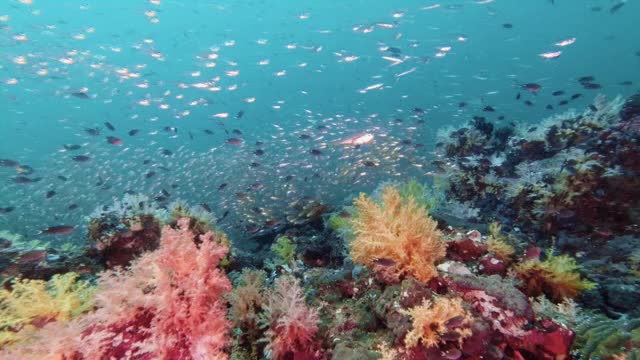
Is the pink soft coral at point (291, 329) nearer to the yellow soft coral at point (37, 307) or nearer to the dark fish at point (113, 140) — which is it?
the yellow soft coral at point (37, 307)

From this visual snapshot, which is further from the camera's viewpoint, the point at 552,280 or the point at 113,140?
the point at 113,140

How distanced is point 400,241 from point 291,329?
1423mm

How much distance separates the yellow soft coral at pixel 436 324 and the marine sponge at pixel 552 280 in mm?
1728

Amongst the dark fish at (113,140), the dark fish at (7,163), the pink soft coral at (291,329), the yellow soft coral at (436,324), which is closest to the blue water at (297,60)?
the dark fish at (113,140)

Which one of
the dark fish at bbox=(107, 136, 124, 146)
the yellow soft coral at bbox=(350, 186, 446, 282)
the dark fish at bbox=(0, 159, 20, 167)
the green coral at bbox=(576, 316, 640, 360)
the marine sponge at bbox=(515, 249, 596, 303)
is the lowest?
the dark fish at bbox=(0, 159, 20, 167)

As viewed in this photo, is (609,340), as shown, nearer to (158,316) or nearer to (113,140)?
(158,316)

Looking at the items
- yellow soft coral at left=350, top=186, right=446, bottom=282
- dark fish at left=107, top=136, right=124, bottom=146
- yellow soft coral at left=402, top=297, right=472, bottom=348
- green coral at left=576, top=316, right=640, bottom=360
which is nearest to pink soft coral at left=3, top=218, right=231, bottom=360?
yellow soft coral at left=350, top=186, right=446, bottom=282

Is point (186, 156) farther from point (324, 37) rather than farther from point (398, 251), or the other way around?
point (324, 37)

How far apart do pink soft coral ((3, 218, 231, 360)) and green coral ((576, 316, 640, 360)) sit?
326cm

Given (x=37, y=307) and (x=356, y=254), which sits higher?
(x=37, y=307)

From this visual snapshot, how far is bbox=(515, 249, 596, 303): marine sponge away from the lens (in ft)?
14.3

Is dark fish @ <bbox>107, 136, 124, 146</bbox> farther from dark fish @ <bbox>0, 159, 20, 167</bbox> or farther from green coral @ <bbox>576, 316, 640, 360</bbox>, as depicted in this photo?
green coral @ <bbox>576, 316, 640, 360</bbox>

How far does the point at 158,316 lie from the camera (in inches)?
128

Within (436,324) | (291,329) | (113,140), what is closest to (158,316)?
(291,329)
